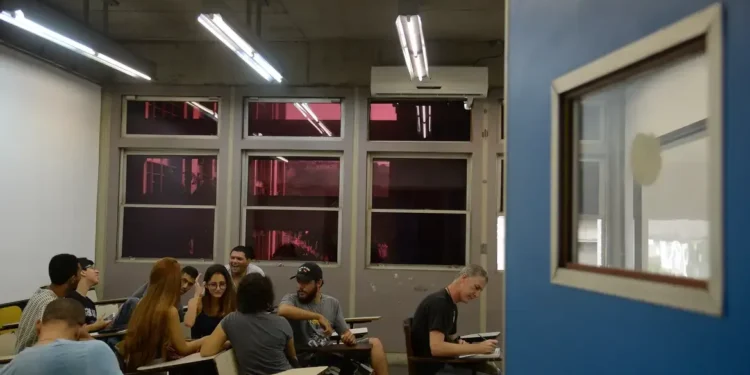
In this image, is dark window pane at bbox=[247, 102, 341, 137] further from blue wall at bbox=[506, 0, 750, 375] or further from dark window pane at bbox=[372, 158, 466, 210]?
blue wall at bbox=[506, 0, 750, 375]

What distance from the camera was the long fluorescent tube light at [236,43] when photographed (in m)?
4.25

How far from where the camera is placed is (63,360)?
7.50 feet

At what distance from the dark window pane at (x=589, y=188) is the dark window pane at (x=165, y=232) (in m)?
5.44

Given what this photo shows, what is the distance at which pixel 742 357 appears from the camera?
1.20 metres

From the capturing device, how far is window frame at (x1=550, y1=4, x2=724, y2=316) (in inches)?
51.4

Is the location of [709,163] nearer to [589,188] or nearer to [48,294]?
[589,188]

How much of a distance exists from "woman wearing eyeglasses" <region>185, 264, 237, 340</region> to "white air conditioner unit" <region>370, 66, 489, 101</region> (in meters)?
2.83

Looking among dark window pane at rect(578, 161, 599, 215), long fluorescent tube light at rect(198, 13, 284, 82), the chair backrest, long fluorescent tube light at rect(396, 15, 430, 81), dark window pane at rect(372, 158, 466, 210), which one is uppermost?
long fluorescent tube light at rect(396, 15, 430, 81)

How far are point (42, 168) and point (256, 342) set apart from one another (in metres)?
3.73

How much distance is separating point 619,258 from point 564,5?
81 centimetres

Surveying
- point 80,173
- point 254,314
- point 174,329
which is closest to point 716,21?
point 254,314

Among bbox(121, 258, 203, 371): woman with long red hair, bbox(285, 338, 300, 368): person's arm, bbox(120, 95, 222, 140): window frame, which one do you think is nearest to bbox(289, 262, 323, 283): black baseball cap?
bbox(285, 338, 300, 368): person's arm

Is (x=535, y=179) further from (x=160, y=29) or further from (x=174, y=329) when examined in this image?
(x=160, y=29)

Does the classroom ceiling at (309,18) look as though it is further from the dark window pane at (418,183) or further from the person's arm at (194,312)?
the person's arm at (194,312)
